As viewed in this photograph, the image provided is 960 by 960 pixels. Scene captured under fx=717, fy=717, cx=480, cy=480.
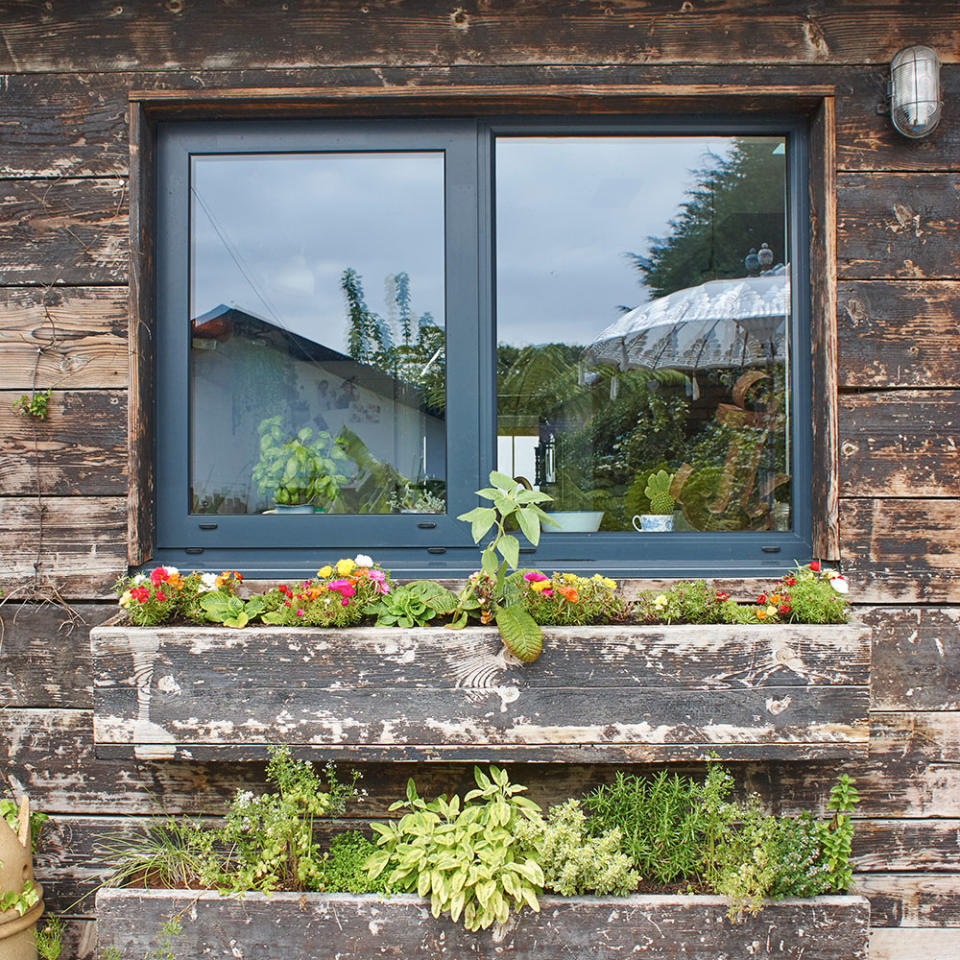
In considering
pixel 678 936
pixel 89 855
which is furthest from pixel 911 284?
pixel 89 855

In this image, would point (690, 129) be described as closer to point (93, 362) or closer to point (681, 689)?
point (681, 689)

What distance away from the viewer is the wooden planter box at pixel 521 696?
1.83m

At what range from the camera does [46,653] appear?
2.12m

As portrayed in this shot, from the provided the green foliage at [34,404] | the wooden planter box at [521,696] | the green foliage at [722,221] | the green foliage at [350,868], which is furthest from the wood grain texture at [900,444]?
the green foliage at [34,404]

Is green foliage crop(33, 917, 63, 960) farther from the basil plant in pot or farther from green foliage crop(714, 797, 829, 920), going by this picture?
green foliage crop(714, 797, 829, 920)

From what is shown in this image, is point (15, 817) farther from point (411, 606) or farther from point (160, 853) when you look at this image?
point (411, 606)

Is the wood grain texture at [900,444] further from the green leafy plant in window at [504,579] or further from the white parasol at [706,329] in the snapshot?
the green leafy plant in window at [504,579]

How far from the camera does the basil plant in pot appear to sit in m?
2.25

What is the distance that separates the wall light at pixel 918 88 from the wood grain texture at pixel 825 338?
0.18 m

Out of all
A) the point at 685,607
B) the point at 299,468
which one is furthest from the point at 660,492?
the point at 299,468

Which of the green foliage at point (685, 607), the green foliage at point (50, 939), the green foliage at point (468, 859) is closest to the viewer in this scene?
the green foliage at point (468, 859)

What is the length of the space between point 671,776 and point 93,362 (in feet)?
6.69

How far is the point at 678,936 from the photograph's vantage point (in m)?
1.74

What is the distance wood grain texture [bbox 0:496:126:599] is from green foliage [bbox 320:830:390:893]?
989mm
